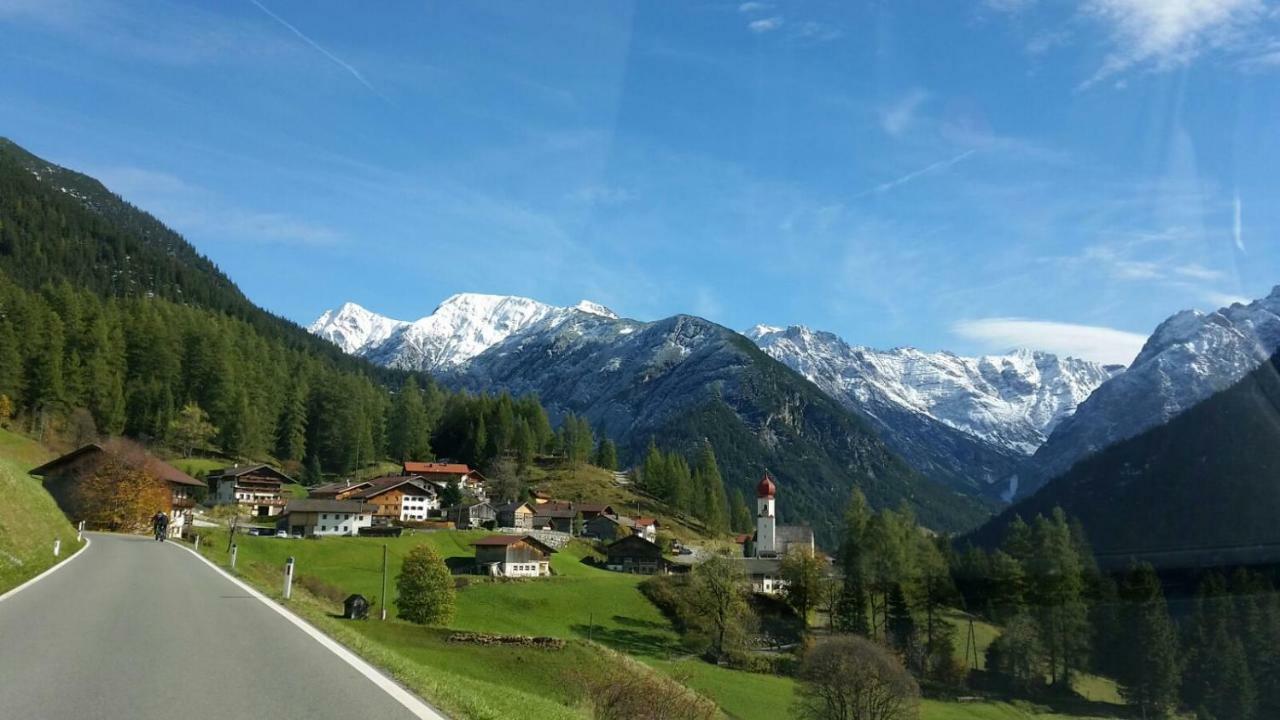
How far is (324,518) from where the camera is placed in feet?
346

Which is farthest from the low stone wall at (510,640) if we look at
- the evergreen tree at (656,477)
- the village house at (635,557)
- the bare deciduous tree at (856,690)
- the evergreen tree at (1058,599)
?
the evergreen tree at (656,477)

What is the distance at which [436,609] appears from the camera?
215 ft

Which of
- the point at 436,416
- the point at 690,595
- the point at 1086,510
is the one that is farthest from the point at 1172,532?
the point at 436,416

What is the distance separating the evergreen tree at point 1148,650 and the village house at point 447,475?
98.0 metres

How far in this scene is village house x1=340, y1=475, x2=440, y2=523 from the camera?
120 metres

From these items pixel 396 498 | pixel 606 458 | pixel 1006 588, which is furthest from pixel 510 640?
pixel 606 458

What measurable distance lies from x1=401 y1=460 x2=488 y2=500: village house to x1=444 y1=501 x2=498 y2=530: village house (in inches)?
372

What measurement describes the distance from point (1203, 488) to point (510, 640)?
5469 inches

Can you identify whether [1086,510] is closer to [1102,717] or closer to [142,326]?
[1102,717]

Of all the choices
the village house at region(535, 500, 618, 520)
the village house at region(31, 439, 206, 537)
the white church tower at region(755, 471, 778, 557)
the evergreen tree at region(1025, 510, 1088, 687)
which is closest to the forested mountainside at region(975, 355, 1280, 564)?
the evergreen tree at region(1025, 510, 1088, 687)

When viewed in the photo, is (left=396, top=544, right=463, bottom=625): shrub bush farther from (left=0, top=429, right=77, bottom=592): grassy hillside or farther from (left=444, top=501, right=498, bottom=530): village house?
(left=444, top=501, right=498, bottom=530): village house

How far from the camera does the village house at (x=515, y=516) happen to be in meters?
128

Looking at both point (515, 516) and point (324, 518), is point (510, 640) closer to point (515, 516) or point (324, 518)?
point (324, 518)

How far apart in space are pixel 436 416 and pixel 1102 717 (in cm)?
14528
